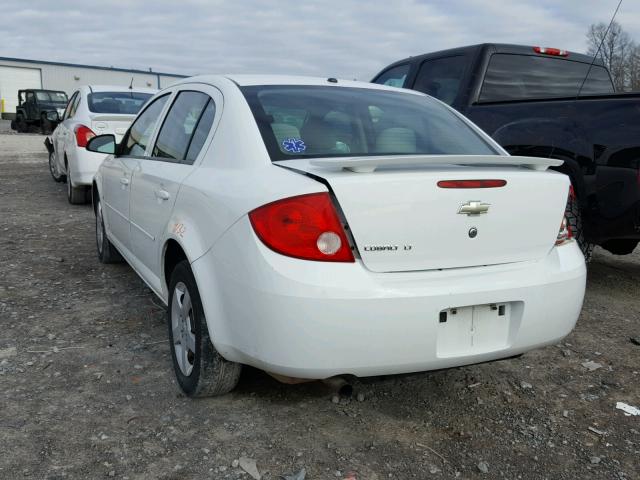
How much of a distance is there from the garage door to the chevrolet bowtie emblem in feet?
164

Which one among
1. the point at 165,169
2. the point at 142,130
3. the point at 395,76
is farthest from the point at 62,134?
the point at 165,169

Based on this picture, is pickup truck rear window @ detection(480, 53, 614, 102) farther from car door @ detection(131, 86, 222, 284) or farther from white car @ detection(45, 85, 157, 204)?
white car @ detection(45, 85, 157, 204)

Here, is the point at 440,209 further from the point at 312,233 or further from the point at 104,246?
the point at 104,246

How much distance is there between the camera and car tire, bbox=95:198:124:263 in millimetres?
5297

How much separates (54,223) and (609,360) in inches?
244

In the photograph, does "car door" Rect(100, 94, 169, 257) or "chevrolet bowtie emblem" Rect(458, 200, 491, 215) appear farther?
"car door" Rect(100, 94, 169, 257)

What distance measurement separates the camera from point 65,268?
538 centimetres


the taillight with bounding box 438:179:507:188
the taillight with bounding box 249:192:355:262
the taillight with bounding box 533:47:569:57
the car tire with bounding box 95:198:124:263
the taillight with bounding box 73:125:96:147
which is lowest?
the car tire with bounding box 95:198:124:263

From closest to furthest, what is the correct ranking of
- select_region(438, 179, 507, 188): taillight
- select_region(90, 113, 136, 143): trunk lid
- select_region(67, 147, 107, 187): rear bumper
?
select_region(438, 179, 507, 188): taillight, select_region(90, 113, 136, 143): trunk lid, select_region(67, 147, 107, 187): rear bumper

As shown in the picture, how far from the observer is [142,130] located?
4277 millimetres

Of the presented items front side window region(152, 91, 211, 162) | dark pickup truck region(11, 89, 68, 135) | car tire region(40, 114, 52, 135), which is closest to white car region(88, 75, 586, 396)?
front side window region(152, 91, 211, 162)

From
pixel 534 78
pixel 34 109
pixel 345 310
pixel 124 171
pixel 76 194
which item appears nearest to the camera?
pixel 345 310

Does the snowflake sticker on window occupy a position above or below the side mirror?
above

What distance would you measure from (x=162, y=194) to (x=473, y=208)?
1.66m
